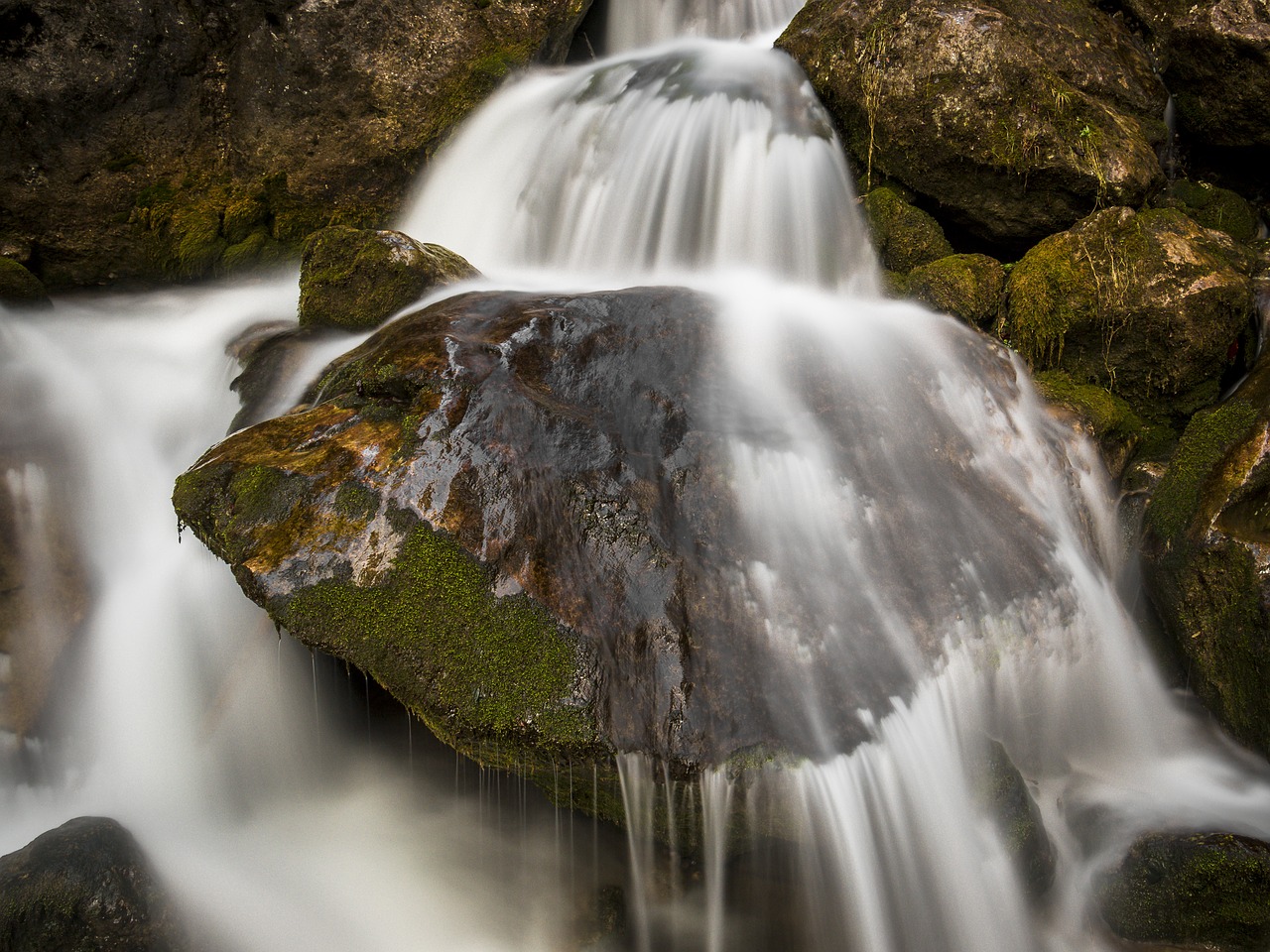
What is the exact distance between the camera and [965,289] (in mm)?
5719

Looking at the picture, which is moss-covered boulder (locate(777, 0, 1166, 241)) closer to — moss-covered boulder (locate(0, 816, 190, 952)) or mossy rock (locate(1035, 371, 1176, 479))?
mossy rock (locate(1035, 371, 1176, 479))

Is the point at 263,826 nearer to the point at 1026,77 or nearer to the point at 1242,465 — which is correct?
the point at 1242,465

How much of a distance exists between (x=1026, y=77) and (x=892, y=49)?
99 centimetres

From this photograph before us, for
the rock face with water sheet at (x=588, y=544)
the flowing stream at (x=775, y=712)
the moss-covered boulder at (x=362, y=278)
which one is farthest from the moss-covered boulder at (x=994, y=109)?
the moss-covered boulder at (x=362, y=278)

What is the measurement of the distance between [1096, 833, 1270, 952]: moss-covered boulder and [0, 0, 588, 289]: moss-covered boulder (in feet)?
24.0

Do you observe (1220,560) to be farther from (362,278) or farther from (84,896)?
(84,896)

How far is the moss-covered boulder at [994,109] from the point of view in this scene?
19.7 ft

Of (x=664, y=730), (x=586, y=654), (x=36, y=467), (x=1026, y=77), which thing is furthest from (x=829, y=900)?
(x=1026, y=77)

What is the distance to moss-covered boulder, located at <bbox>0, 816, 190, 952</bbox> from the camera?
10.1 ft

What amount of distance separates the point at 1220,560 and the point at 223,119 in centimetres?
819

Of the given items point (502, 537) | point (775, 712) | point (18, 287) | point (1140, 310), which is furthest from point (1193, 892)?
point (18, 287)

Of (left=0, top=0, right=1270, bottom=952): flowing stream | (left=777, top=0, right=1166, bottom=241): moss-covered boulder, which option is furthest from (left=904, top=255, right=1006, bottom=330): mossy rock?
(left=777, top=0, right=1166, bottom=241): moss-covered boulder

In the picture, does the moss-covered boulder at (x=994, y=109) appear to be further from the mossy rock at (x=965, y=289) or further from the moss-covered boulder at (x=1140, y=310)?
the mossy rock at (x=965, y=289)

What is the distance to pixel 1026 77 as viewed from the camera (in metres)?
6.06
